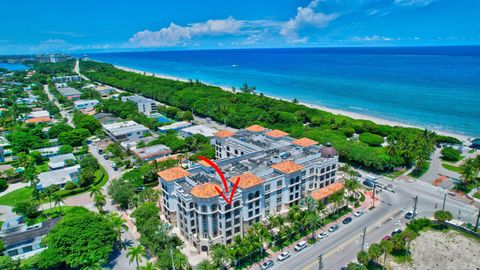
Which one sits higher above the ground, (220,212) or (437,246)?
(220,212)

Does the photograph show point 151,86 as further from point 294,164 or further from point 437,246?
point 437,246

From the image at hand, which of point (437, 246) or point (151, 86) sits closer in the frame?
point (437, 246)

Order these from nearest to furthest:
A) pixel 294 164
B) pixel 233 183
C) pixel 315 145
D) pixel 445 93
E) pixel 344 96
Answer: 1. pixel 233 183
2. pixel 294 164
3. pixel 315 145
4. pixel 445 93
5. pixel 344 96

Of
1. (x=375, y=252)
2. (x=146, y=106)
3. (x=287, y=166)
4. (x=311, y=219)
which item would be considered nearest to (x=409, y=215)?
(x=375, y=252)

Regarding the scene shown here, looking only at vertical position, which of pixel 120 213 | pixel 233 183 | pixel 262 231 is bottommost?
pixel 120 213

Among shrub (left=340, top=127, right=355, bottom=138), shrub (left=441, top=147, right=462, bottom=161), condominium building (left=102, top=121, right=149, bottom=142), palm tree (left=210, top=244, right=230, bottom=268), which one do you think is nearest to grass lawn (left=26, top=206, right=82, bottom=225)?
palm tree (left=210, top=244, right=230, bottom=268)

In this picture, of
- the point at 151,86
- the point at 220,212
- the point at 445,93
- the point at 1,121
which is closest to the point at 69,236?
the point at 220,212

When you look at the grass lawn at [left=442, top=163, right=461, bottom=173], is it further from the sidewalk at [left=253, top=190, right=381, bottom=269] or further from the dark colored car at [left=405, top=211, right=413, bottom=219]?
the dark colored car at [left=405, top=211, right=413, bottom=219]
